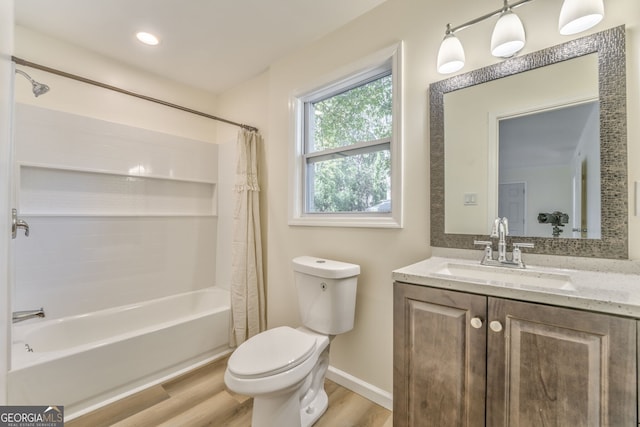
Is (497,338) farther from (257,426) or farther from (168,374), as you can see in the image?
(168,374)

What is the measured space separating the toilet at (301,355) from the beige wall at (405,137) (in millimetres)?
179

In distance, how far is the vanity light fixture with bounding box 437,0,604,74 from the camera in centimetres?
97

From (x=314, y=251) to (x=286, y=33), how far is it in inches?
60.9

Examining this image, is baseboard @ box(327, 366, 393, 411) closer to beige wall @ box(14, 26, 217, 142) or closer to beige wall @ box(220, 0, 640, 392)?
beige wall @ box(220, 0, 640, 392)

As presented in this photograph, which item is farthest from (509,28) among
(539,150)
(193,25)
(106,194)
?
(106,194)

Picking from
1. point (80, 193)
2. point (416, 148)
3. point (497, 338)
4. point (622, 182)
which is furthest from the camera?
point (80, 193)

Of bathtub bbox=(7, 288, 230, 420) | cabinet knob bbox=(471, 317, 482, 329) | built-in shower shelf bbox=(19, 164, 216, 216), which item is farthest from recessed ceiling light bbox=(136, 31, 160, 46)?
cabinet knob bbox=(471, 317, 482, 329)

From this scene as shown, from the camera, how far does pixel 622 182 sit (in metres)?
1.00

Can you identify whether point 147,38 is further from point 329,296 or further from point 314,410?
point 314,410

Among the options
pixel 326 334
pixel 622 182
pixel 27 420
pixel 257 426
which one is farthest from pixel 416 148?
pixel 27 420

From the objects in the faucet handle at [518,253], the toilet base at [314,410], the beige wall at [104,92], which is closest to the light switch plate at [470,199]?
the faucet handle at [518,253]

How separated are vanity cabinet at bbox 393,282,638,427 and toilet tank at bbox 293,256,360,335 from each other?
1.71 feet

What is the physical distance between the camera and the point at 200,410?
62.1 inches

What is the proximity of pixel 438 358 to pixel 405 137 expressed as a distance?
43.8 inches
